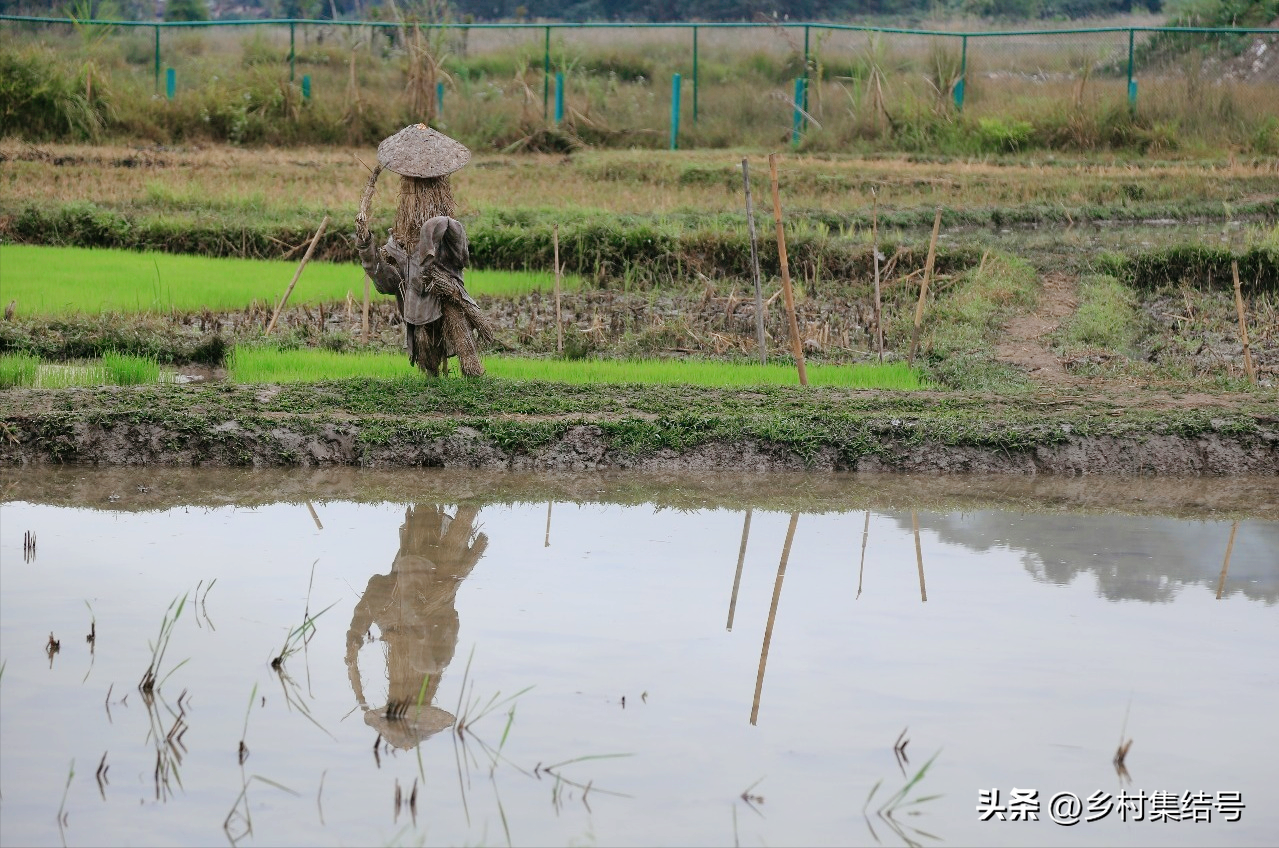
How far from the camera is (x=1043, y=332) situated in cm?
1012

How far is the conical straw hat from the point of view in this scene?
6.71 meters

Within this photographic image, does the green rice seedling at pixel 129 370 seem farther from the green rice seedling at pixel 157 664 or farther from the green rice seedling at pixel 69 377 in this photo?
the green rice seedling at pixel 157 664

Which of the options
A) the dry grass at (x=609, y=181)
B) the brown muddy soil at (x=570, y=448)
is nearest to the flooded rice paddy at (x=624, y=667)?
the brown muddy soil at (x=570, y=448)

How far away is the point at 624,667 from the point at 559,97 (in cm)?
1671

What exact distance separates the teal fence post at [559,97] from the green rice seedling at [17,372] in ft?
41.3

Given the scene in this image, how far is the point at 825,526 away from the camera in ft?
19.0

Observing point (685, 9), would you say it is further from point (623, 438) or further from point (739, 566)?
point (739, 566)

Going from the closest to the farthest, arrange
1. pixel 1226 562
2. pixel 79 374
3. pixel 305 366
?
pixel 1226 562 → pixel 79 374 → pixel 305 366

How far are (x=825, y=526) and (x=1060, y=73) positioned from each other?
17.0m

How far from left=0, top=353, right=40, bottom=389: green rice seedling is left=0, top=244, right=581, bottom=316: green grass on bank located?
159 centimetres

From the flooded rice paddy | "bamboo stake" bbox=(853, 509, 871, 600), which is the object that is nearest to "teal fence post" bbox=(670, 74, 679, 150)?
the flooded rice paddy

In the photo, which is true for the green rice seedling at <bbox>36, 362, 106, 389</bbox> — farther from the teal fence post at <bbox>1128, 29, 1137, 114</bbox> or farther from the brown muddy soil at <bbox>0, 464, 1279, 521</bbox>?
the teal fence post at <bbox>1128, 29, 1137, 114</bbox>

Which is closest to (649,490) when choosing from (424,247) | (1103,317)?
(424,247)

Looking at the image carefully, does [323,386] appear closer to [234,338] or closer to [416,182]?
[416,182]
